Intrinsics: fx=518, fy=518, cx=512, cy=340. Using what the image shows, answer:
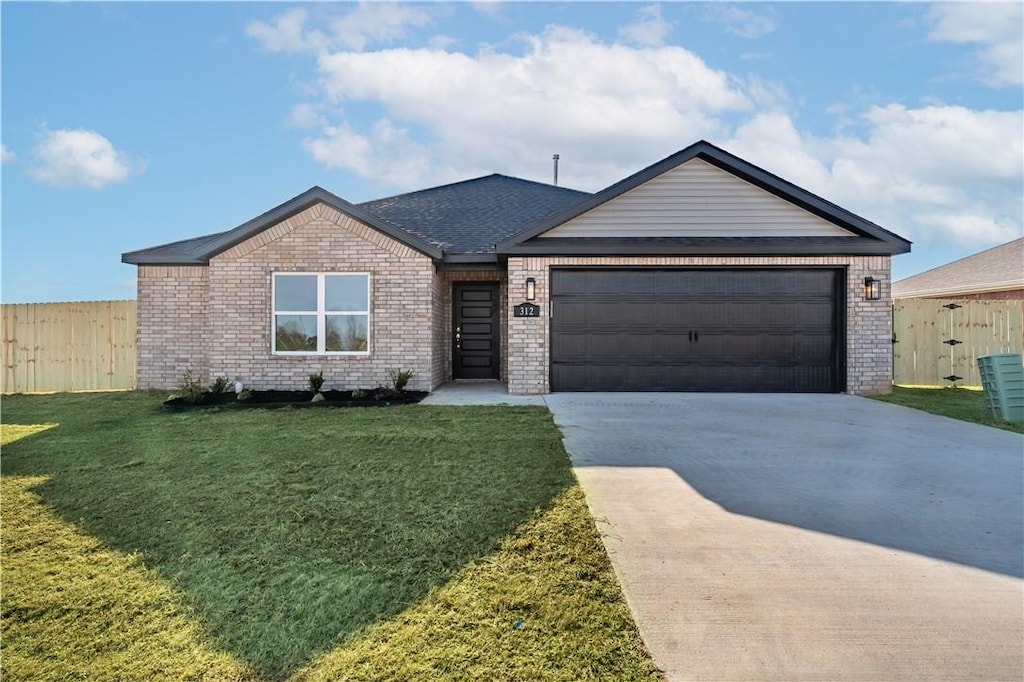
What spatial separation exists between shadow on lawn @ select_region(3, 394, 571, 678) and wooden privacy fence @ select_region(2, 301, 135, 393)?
212 inches

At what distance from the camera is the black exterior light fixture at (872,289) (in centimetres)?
1009

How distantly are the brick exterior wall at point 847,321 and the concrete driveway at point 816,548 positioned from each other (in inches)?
146

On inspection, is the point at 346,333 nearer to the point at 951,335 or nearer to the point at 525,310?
the point at 525,310

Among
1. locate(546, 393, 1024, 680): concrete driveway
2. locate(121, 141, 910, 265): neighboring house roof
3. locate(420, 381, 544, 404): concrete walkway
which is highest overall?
locate(121, 141, 910, 265): neighboring house roof

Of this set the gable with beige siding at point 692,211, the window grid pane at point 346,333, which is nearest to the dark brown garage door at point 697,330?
the gable with beige siding at point 692,211

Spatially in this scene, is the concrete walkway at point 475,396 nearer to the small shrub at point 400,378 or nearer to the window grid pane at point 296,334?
the small shrub at point 400,378

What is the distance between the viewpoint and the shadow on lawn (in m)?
2.53

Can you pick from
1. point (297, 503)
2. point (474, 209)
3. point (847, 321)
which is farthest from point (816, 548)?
point (474, 209)

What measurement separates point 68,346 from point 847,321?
16.9 metres

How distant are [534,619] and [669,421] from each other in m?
5.44

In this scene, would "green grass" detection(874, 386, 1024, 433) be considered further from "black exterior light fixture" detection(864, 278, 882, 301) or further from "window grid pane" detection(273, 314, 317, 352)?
"window grid pane" detection(273, 314, 317, 352)

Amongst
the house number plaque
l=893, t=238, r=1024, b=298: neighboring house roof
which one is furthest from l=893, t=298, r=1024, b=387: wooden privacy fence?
the house number plaque

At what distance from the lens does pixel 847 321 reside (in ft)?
33.4

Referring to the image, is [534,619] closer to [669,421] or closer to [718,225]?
[669,421]
